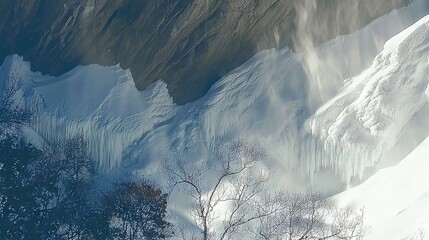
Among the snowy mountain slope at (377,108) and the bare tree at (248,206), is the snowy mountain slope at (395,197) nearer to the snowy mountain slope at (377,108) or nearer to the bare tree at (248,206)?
the bare tree at (248,206)

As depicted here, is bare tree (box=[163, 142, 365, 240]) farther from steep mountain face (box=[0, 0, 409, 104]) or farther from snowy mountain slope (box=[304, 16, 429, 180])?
steep mountain face (box=[0, 0, 409, 104])

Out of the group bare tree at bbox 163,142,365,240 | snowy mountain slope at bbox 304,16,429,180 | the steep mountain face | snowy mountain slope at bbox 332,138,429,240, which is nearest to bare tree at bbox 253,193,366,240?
bare tree at bbox 163,142,365,240

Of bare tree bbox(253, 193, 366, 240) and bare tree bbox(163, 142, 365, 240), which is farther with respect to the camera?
bare tree bbox(163, 142, 365, 240)

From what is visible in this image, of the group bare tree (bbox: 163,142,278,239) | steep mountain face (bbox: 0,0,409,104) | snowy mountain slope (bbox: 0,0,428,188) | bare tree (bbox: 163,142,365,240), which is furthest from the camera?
steep mountain face (bbox: 0,0,409,104)

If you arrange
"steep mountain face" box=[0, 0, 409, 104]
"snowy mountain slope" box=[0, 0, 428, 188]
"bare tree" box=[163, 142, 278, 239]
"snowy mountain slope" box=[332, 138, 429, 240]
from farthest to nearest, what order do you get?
"steep mountain face" box=[0, 0, 409, 104], "snowy mountain slope" box=[0, 0, 428, 188], "bare tree" box=[163, 142, 278, 239], "snowy mountain slope" box=[332, 138, 429, 240]

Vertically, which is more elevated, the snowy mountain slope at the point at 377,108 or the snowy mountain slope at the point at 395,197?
the snowy mountain slope at the point at 377,108

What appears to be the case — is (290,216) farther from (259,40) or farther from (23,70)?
(23,70)

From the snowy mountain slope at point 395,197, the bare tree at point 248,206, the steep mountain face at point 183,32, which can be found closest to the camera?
the snowy mountain slope at point 395,197

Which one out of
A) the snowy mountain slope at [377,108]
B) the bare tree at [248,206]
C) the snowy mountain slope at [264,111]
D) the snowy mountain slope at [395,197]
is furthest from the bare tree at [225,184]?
the snowy mountain slope at [395,197]
